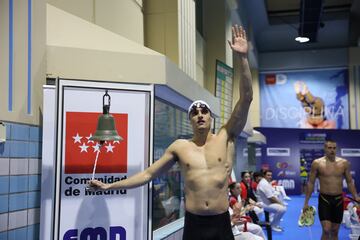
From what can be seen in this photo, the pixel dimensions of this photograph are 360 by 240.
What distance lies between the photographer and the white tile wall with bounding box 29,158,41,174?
317 centimetres

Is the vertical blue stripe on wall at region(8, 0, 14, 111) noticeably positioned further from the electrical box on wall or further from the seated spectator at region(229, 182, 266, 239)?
the seated spectator at region(229, 182, 266, 239)

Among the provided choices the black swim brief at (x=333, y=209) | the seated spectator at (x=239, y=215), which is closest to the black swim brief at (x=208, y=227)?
the seated spectator at (x=239, y=215)

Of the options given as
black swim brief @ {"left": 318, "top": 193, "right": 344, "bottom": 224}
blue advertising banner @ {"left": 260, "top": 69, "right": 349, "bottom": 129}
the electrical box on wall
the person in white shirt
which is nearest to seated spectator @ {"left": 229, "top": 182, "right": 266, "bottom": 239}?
black swim brief @ {"left": 318, "top": 193, "right": 344, "bottom": 224}

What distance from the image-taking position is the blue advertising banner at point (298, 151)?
17.5m

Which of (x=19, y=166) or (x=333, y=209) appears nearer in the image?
(x=19, y=166)

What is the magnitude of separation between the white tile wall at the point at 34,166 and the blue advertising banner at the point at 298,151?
15066mm

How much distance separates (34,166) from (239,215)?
9.86 feet

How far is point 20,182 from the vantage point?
3.04 metres

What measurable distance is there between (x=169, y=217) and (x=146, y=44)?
261 cm

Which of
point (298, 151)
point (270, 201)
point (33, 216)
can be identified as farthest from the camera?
point (298, 151)

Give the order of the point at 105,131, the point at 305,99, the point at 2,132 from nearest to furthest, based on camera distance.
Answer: the point at 2,132
the point at 105,131
the point at 305,99

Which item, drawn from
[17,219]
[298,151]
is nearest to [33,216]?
[17,219]

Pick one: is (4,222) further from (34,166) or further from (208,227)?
(208,227)

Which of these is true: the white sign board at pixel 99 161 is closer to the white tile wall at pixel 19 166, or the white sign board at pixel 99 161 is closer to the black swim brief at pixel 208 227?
the white tile wall at pixel 19 166
